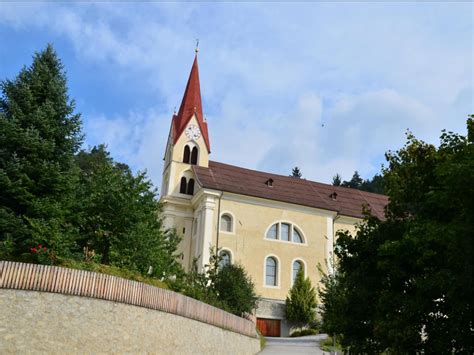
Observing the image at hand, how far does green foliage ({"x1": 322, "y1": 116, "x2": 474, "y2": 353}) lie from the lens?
520 inches

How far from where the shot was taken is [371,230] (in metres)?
18.0

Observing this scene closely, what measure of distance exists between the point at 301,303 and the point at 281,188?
10.8m

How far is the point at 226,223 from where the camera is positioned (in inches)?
1599

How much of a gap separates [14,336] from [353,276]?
10.3 metres

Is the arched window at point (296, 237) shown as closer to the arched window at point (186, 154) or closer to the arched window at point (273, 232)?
the arched window at point (273, 232)

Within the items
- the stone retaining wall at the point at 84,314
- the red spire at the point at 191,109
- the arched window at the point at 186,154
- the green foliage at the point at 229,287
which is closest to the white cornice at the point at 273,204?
the arched window at the point at 186,154

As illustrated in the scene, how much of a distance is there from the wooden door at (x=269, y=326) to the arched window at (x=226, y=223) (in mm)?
7022

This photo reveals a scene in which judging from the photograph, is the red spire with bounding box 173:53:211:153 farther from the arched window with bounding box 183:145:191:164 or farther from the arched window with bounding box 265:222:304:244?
the arched window with bounding box 265:222:304:244

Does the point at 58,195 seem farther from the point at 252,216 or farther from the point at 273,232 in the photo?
the point at 273,232

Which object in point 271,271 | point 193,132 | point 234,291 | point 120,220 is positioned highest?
point 193,132

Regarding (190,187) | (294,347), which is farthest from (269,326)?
(190,187)

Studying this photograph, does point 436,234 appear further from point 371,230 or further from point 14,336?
point 14,336

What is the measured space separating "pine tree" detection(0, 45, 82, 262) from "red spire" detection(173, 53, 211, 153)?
2289cm

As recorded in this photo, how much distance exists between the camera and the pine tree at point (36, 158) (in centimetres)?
1956
